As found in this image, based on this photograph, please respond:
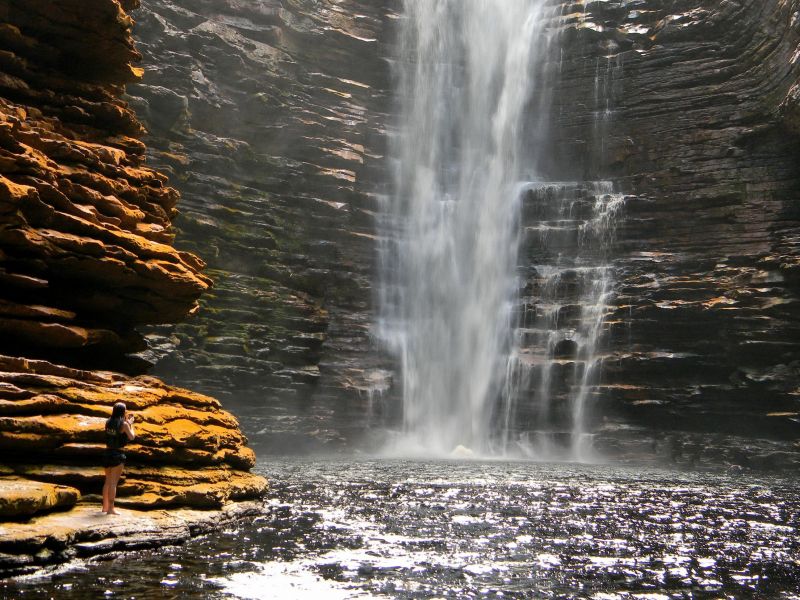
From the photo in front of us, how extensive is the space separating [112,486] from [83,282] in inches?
222

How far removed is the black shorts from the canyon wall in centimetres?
2136

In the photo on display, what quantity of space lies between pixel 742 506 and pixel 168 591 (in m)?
15.2

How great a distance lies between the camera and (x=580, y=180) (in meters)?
42.2

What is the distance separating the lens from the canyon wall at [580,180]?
3391 cm

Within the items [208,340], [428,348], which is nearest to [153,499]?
[208,340]

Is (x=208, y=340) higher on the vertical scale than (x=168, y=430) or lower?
higher

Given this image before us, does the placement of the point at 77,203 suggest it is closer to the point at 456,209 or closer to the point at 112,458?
the point at 112,458

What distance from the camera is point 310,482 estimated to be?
21.1 meters

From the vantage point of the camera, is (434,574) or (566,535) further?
(566,535)

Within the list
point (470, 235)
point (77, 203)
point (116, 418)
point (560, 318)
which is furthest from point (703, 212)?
point (116, 418)

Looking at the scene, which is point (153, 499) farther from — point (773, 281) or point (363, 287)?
point (773, 281)

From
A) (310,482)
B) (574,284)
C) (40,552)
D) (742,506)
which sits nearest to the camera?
(40,552)

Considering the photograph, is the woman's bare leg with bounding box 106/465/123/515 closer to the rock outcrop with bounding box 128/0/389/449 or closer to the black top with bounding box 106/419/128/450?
the black top with bounding box 106/419/128/450

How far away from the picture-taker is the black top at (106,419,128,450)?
11641 mm
